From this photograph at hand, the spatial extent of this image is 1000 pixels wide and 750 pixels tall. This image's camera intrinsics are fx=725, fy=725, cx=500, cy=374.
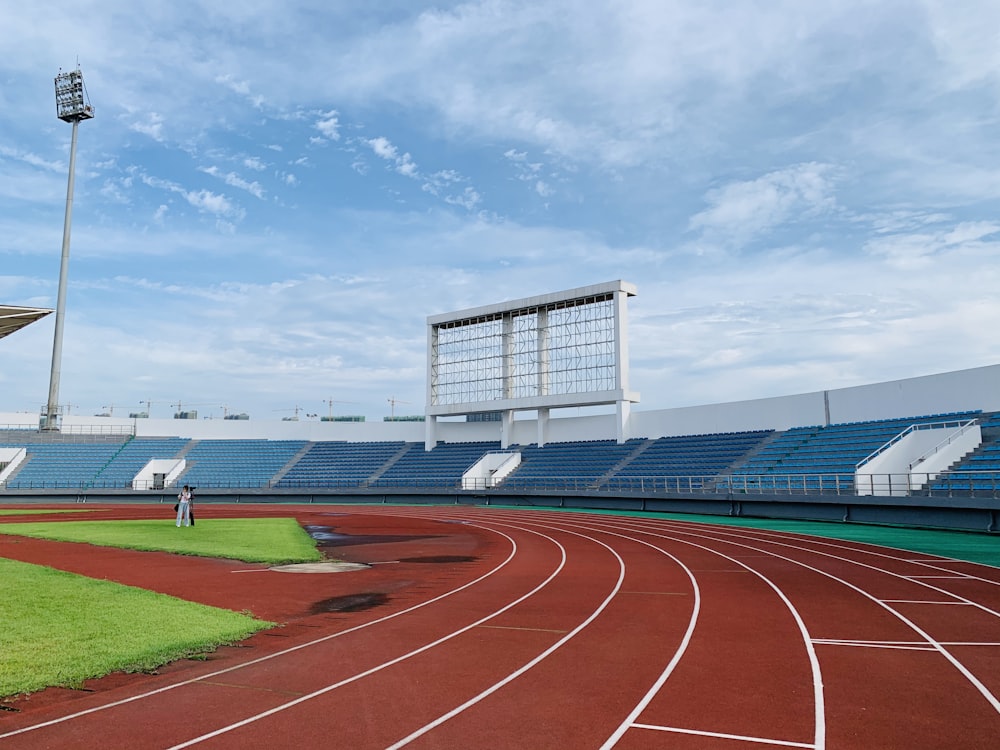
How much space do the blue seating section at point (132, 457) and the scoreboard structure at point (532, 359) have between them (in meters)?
21.0

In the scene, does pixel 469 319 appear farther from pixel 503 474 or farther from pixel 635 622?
pixel 635 622

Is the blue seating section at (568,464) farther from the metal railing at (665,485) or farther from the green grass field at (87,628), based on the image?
the green grass field at (87,628)

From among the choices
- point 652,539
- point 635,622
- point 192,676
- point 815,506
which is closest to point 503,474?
point 815,506

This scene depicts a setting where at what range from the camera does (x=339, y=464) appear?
176ft

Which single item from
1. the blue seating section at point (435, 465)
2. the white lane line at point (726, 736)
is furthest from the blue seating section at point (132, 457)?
the white lane line at point (726, 736)

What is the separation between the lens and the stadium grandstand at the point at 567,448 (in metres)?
26.8

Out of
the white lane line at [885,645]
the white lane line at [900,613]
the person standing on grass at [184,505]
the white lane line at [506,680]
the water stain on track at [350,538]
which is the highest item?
the person standing on grass at [184,505]

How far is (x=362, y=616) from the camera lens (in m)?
10.3

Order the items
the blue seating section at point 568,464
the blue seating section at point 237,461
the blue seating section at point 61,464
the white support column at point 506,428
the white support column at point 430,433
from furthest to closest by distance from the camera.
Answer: the white support column at point 430,433, the blue seating section at point 237,461, the blue seating section at point 61,464, the white support column at point 506,428, the blue seating section at point 568,464

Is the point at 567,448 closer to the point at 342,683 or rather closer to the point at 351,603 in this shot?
the point at 351,603

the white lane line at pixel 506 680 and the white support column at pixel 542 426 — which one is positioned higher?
the white support column at pixel 542 426

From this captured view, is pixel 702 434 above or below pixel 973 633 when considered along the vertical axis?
above

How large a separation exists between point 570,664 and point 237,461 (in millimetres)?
51505

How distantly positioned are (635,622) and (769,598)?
2.97m
